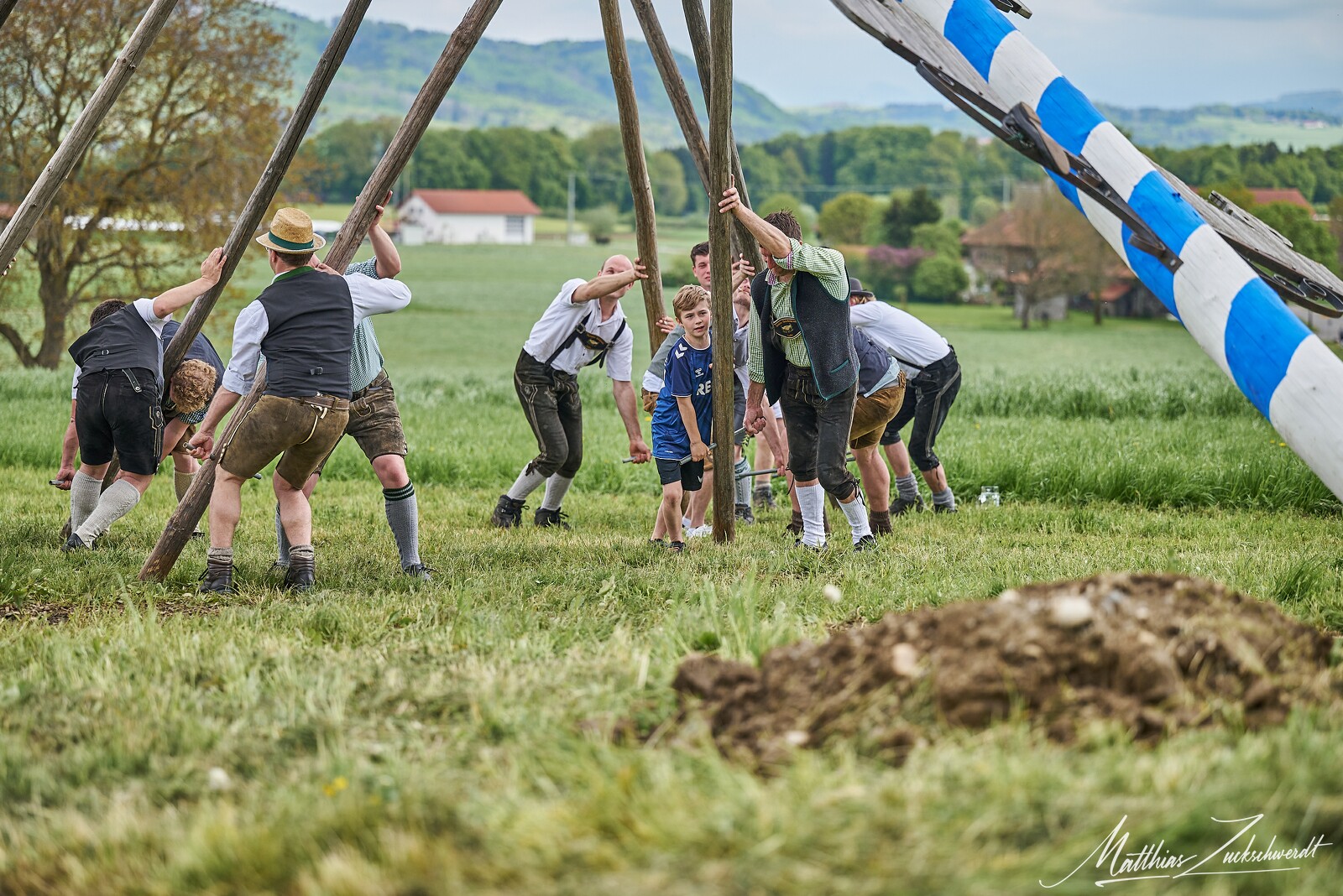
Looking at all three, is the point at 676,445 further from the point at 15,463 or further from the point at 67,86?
the point at 67,86

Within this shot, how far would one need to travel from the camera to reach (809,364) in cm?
727

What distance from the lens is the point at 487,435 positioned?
45.4 ft

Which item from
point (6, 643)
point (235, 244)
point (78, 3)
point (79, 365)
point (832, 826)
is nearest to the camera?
point (832, 826)

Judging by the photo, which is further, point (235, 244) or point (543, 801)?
point (235, 244)

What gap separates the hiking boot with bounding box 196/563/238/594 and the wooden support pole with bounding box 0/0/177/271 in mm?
2335

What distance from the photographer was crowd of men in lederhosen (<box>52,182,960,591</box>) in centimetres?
617

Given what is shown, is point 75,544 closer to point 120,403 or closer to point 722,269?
point 120,403

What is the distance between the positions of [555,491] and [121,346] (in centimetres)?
331

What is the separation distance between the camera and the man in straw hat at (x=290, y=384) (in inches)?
239

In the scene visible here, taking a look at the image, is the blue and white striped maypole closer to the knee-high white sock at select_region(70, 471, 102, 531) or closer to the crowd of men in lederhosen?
the crowd of men in lederhosen

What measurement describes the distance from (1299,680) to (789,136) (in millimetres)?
139335

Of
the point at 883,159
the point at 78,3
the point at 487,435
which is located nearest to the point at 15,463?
the point at 487,435

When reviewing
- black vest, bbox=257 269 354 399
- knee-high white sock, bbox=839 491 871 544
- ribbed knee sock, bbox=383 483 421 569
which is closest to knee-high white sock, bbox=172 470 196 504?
ribbed knee sock, bbox=383 483 421 569

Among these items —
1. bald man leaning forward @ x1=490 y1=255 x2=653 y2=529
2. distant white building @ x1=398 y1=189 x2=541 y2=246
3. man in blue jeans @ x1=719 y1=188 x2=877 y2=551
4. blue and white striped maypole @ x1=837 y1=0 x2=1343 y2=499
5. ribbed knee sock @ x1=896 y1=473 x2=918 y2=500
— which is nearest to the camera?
blue and white striped maypole @ x1=837 y1=0 x2=1343 y2=499
